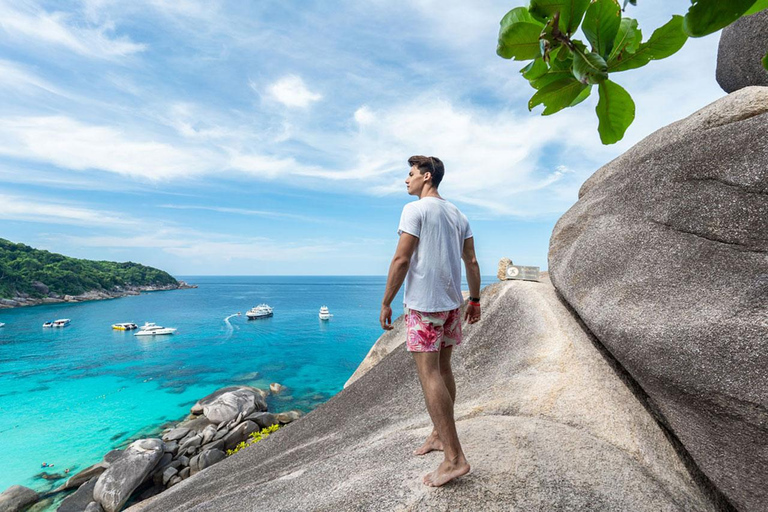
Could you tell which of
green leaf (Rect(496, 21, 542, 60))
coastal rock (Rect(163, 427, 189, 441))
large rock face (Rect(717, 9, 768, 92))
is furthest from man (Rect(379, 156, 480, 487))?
coastal rock (Rect(163, 427, 189, 441))

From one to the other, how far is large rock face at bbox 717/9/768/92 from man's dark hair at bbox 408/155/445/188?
17.2 feet

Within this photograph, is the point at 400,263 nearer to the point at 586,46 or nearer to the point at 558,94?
the point at 558,94

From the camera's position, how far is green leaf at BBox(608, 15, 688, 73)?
105 centimetres

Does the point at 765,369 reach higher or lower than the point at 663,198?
lower

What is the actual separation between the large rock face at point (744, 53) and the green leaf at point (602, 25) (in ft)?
21.7

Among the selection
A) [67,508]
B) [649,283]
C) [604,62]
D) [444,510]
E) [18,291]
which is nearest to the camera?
[604,62]

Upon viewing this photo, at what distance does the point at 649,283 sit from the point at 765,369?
1435mm

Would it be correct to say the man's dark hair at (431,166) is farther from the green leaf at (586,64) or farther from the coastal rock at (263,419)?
the coastal rock at (263,419)

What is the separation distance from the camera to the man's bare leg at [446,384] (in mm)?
3722

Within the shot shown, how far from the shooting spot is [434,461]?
3.91m

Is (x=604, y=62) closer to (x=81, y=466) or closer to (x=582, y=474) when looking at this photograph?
(x=582, y=474)

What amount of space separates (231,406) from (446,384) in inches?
786

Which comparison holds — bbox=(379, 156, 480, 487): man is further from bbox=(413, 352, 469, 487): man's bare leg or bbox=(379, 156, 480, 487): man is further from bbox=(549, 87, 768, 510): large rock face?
bbox=(549, 87, 768, 510): large rock face

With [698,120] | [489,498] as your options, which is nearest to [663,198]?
[698,120]
